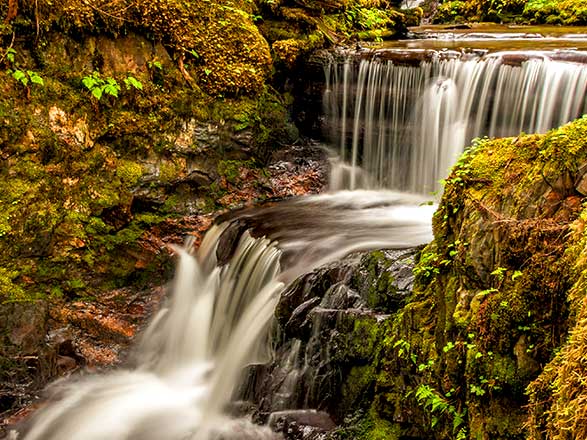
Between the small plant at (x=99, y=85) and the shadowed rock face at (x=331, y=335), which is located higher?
the small plant at (x=99, y=85)

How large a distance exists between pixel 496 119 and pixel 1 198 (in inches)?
255

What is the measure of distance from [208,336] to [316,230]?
1.85m

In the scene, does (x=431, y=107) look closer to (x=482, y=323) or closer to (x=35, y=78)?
(x=35, y=78)

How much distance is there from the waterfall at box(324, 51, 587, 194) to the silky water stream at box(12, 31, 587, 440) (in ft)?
0.05

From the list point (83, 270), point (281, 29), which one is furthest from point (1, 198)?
point (281, 29)

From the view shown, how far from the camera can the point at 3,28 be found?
19.9 feet

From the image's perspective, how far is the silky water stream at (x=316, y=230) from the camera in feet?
17.6

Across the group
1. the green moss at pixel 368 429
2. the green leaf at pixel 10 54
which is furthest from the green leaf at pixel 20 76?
the green moss at pixel 368 429

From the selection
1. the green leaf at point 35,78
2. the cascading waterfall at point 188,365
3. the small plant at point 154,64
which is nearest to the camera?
the cascading waterfall at point 188,365

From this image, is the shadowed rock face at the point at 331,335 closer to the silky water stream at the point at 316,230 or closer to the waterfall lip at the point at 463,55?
the silky water stream at the point at 316,230

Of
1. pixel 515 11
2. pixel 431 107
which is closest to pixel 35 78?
pixel 431 107

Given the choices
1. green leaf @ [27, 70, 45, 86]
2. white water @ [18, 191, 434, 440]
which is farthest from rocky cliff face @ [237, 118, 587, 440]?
green leaf @ [27, 70, 45, 86]

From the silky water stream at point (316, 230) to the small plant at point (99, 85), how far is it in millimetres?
2254

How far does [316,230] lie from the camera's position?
6645 millimetres
